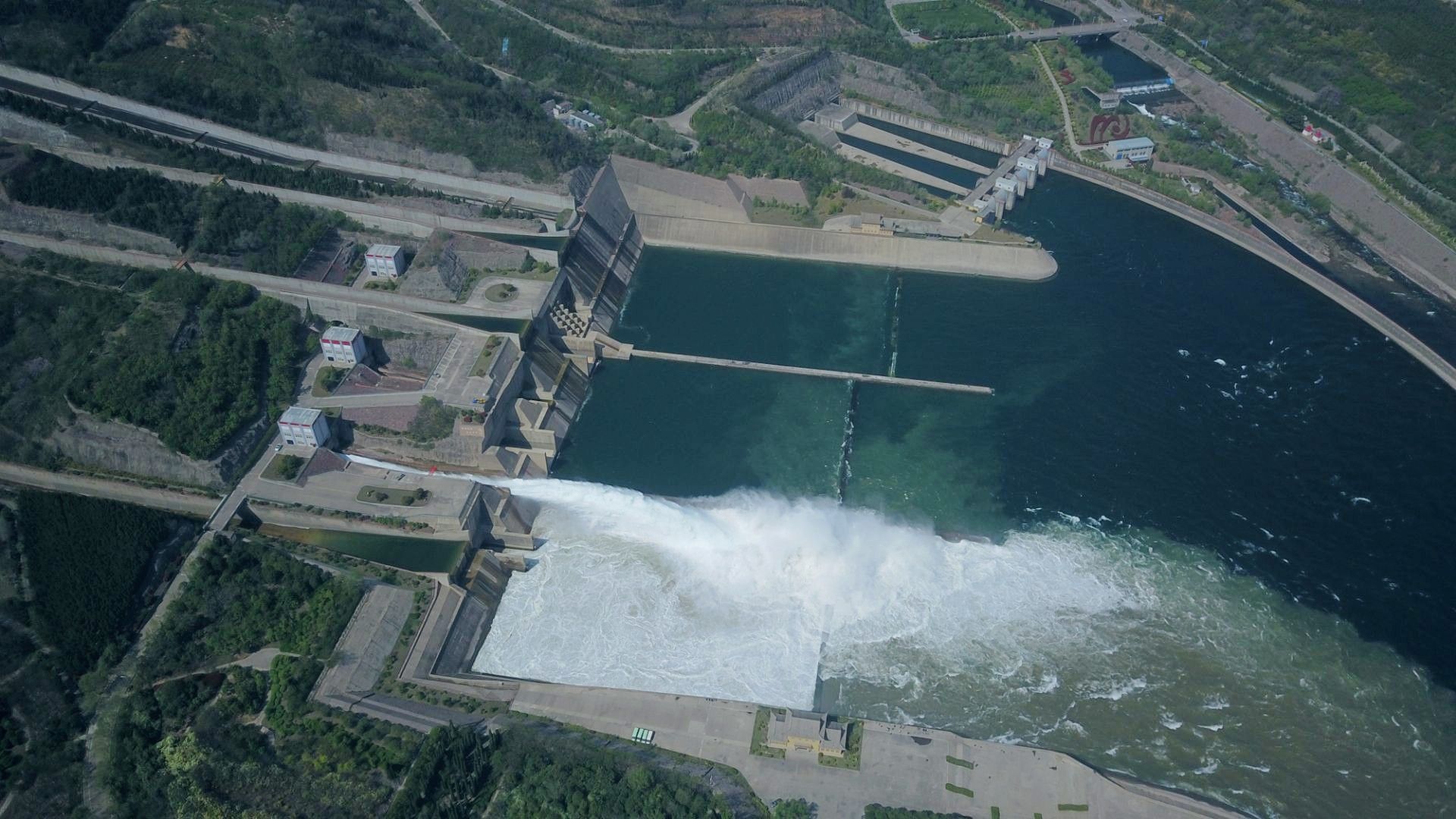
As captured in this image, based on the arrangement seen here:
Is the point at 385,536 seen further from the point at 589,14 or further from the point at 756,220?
the point at 589,14

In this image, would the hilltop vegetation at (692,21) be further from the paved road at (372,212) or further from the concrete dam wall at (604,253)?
the paved road at (372,212)

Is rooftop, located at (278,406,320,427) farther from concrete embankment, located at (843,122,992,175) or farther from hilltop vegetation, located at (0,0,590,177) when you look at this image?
concrete embankment, located at (843,122,992,175)

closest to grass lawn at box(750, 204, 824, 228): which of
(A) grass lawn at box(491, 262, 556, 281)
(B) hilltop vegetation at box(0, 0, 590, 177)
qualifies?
(B) hilltop vegetation at box(0, 0, 590, 177)

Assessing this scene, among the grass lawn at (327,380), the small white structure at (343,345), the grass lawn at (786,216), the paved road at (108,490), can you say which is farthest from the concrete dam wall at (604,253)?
the paved road at (108,490)

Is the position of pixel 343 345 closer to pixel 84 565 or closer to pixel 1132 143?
pixel 84 565

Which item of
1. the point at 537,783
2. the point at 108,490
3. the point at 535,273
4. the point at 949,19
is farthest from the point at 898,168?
the point at 537,783

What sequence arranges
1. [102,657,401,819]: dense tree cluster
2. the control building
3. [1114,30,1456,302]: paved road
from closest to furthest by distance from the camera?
[102,657,401,819]: dense tree cluster → the control building → [1114,30,1456,302]: paved road

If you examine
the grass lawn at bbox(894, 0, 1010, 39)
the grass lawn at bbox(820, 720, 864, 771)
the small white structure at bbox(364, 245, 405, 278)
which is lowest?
the small white structure at bbox(364, 245, 405, 278)
